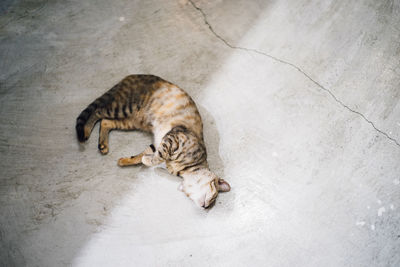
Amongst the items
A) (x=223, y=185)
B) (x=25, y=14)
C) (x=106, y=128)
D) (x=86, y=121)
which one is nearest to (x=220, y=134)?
(x=223, y=185)

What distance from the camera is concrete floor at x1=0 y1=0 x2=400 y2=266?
2.01 meters

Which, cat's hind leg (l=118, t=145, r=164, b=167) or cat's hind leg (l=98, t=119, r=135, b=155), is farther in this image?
cat's hind leg (l=98, t=119, r=135, b=155)

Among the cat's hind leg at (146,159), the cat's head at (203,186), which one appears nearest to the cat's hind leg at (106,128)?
the cat's hind leg at (146,159)

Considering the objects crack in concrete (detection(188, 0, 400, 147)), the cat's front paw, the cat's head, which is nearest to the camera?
the cat's head

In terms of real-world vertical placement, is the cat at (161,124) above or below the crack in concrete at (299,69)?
below

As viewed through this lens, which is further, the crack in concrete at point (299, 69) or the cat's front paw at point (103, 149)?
the crack in concrete at point (299, 69)

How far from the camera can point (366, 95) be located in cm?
249

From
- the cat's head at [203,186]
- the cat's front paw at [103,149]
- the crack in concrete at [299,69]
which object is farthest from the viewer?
the crack in concrete at [299,69]

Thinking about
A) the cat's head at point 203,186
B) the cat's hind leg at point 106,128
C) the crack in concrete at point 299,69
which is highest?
the crack in concrete at point 299,69

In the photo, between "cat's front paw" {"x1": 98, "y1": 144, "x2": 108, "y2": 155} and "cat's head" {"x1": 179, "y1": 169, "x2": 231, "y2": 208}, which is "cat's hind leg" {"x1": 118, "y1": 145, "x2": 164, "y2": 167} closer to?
"cat's front paw" {"x1": 98, "y1": 144, "x2": 108, "y2": 155}

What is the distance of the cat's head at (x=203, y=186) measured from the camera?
2.00m

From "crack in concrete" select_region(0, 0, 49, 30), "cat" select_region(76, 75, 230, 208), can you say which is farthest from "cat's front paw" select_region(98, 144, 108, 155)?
"crack in concrete" select_region(0, 0, 49, 30)

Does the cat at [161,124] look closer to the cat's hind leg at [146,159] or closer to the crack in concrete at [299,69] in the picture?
the cat's hind leg at [146,159]

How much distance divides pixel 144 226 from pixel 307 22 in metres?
2.41
